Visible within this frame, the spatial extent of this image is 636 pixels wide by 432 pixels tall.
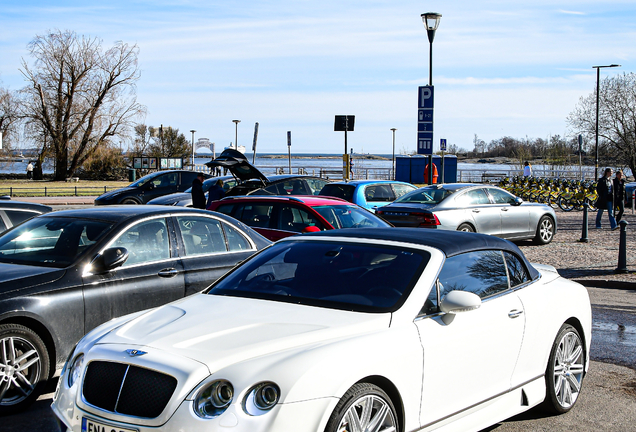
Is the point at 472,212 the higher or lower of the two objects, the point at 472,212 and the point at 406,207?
the lower

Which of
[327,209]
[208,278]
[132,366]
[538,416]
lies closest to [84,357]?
[132,366]

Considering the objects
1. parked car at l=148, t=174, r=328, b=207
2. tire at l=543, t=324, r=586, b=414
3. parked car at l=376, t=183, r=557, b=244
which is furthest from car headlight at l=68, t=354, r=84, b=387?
parked car at l=148, t=174, r=328, b=207

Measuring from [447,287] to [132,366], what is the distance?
81.2 inches

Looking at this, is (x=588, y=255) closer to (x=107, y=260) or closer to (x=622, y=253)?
(x=622, y=253)

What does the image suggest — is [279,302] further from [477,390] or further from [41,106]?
[41,106]

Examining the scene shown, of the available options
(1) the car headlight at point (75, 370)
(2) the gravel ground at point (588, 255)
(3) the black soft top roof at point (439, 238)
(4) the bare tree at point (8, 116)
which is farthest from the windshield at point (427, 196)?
(4) the bare tree at point (8, 116)

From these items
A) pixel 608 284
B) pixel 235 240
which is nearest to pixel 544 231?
pixel 608 284

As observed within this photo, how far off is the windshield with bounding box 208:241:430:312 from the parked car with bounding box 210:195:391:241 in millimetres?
5340

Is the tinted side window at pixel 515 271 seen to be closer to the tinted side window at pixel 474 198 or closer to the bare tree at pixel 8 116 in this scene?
the tinted side window at pixel 474 198

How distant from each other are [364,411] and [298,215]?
7.09 metres

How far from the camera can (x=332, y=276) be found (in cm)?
452

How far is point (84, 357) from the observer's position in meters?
3.79

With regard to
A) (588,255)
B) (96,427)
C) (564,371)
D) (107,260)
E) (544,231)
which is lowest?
(588,255)

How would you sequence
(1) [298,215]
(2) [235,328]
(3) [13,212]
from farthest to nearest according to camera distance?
(1) [298,215], (3) [13,212], (2) [235,328]
